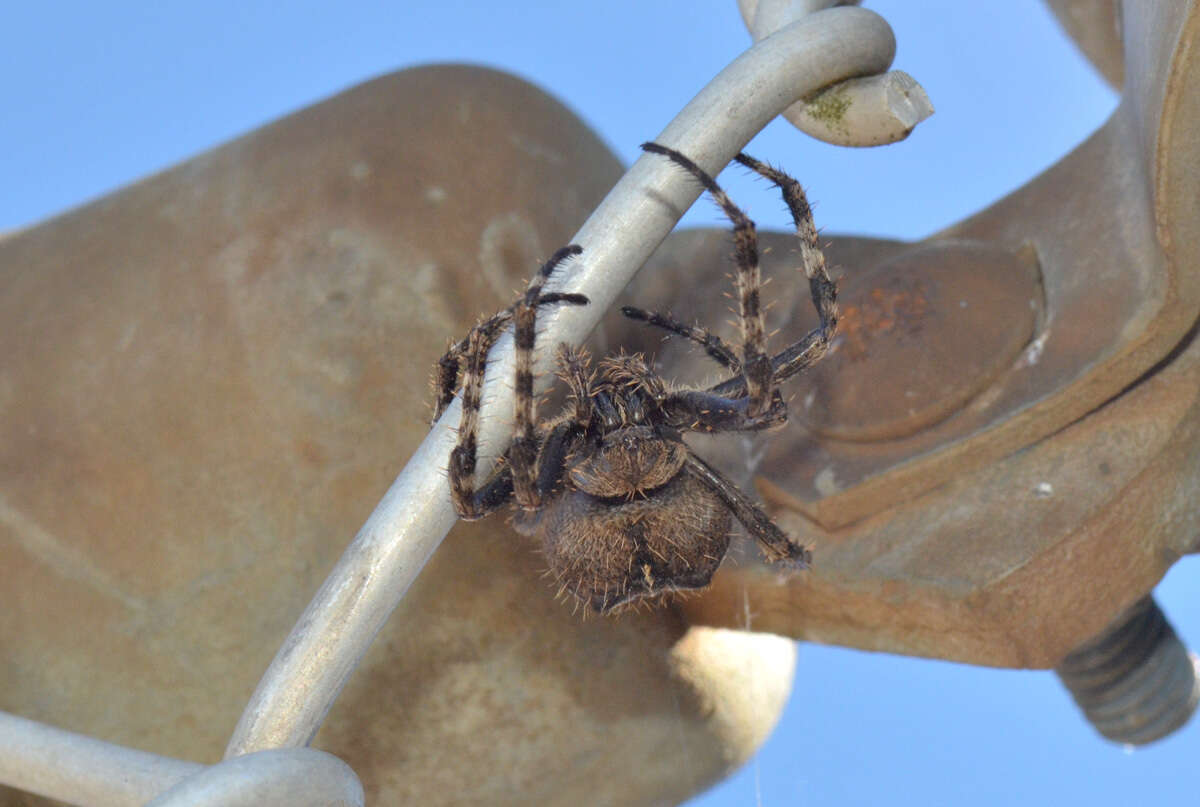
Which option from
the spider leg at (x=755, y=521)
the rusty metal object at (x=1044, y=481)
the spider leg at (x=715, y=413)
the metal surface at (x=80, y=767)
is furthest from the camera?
the rusty metal object at (x=1044, y=481)

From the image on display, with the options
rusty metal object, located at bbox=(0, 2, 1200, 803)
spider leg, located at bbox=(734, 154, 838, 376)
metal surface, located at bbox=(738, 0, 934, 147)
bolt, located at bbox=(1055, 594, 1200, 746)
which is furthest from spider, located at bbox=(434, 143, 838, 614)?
bolt, located at bbox=(1055, 594, 1200, 746)

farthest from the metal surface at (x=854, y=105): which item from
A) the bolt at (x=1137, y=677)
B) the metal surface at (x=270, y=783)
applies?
the bolt at (x=1137, y=677)

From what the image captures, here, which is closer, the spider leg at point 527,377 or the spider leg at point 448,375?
the spider leg at point 527,377

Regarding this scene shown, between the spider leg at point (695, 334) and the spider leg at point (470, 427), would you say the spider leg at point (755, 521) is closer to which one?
the spider leg at point (695, 334)

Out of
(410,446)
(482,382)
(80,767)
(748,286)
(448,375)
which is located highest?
(748,286)

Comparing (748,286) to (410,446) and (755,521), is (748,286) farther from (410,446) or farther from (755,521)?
(410,446)

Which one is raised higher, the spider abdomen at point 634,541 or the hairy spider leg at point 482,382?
the hairy spider leg at point 482,382

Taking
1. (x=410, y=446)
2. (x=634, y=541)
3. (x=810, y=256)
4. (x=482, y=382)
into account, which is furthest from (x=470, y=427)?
(x=810, y=256)
